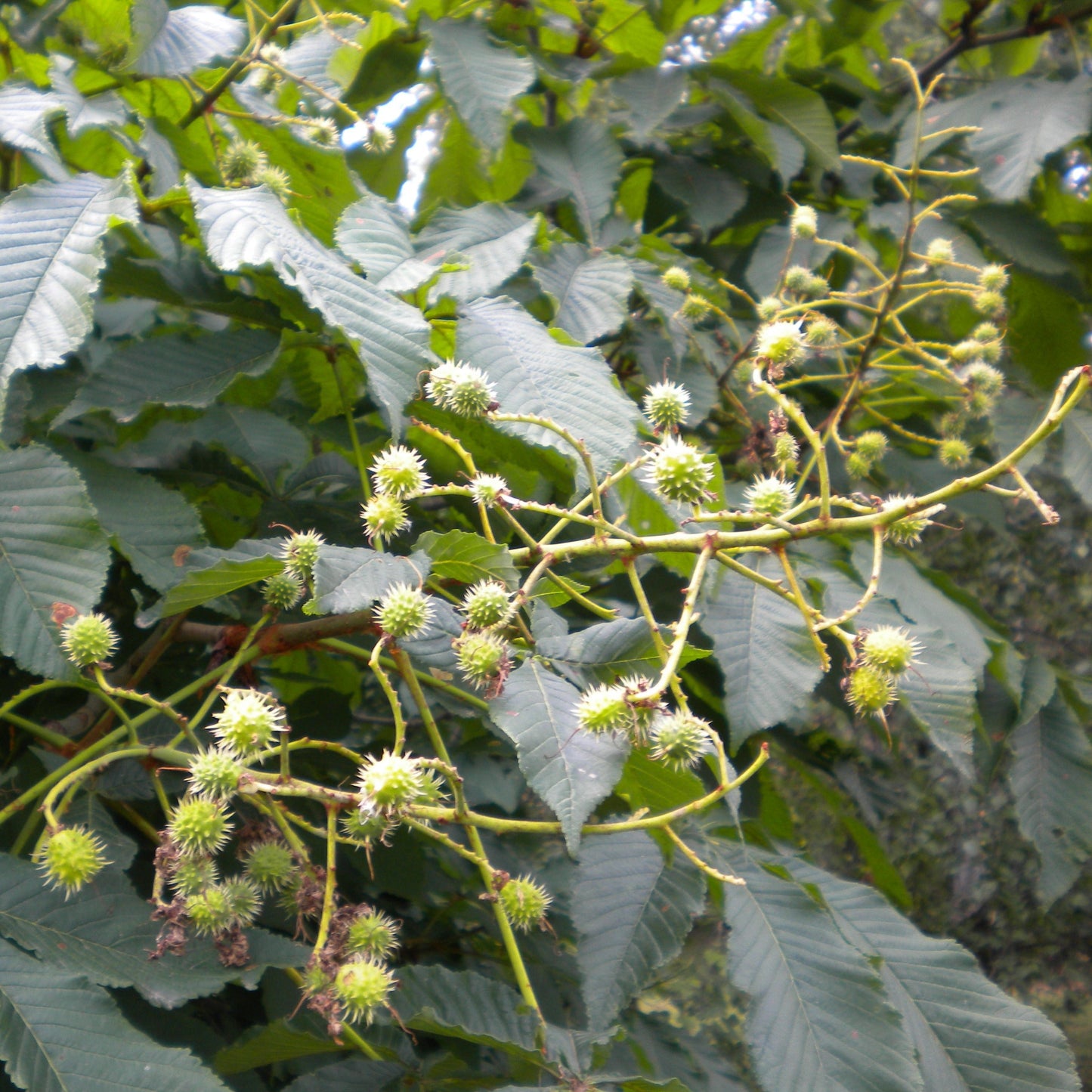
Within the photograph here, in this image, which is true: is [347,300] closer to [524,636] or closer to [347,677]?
[524,636]

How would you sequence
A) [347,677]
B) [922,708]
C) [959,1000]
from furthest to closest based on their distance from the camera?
[347,677]
[922,708]
[959,1000]

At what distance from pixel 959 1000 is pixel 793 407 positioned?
2.58 ft

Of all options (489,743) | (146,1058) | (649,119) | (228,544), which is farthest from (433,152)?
(146,1058)

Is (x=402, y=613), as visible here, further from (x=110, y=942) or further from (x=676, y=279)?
(x=676, y=279)

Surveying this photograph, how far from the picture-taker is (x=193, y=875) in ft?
2.78

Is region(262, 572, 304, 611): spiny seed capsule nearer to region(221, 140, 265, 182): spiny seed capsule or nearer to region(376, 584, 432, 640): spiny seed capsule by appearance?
region(376, 584, 432, 640): spiny seed capsule

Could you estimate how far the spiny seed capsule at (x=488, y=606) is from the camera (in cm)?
83

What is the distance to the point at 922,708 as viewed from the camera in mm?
1261

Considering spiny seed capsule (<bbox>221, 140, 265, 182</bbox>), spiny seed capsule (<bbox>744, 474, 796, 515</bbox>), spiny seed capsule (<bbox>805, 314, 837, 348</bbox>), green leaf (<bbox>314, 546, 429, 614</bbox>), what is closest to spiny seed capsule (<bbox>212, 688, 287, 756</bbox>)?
green leaf (<bbox>314, 546, 429, 614</bbox>)

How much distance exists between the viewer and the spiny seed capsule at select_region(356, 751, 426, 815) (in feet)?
2.48

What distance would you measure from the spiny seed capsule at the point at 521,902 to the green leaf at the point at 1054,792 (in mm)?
1175

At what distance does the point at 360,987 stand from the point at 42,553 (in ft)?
1.80

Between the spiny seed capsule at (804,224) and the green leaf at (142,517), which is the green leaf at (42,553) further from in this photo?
the spiny seed capsule at (804,224)

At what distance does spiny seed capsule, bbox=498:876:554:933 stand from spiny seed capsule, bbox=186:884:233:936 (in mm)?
256
